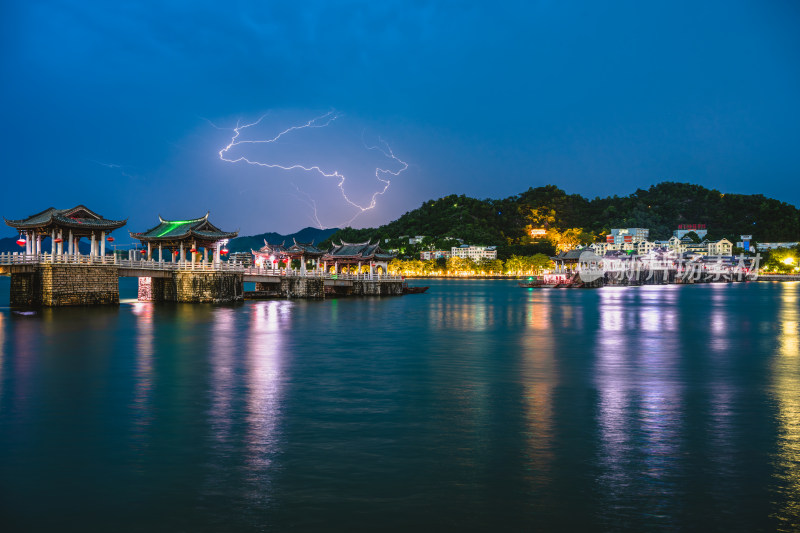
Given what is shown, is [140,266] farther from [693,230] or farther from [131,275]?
[693,230]

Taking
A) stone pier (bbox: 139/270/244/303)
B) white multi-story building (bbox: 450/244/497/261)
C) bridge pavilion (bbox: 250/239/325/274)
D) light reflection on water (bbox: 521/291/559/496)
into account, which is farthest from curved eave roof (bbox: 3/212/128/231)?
white multi-story building (bbox: 450/244/497/261)

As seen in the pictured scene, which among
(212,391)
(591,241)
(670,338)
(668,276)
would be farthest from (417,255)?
(212,391)

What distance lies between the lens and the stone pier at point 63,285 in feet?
135

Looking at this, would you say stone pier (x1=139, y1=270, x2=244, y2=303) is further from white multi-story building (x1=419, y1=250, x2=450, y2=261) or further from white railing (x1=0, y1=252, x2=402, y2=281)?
white multi-story building (x1=419, y1=250, x2=450, y2=261)

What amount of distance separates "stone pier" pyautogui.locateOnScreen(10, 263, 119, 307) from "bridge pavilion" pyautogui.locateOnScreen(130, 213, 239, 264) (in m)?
5.58

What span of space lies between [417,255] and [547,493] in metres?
179

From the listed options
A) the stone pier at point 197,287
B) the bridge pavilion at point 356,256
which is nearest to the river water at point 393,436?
the stone pier at point 197,287

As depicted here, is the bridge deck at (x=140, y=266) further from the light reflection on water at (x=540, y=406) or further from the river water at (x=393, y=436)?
the light reflection on water at (x=540, y=406)

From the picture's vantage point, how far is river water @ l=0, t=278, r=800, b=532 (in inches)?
331

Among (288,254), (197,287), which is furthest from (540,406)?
(288,254)

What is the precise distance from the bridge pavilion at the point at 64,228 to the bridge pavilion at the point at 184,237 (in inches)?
180

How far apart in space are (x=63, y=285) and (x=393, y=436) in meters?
37.0

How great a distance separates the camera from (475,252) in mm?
187500

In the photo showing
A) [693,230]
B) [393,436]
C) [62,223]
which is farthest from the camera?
[693,230]
